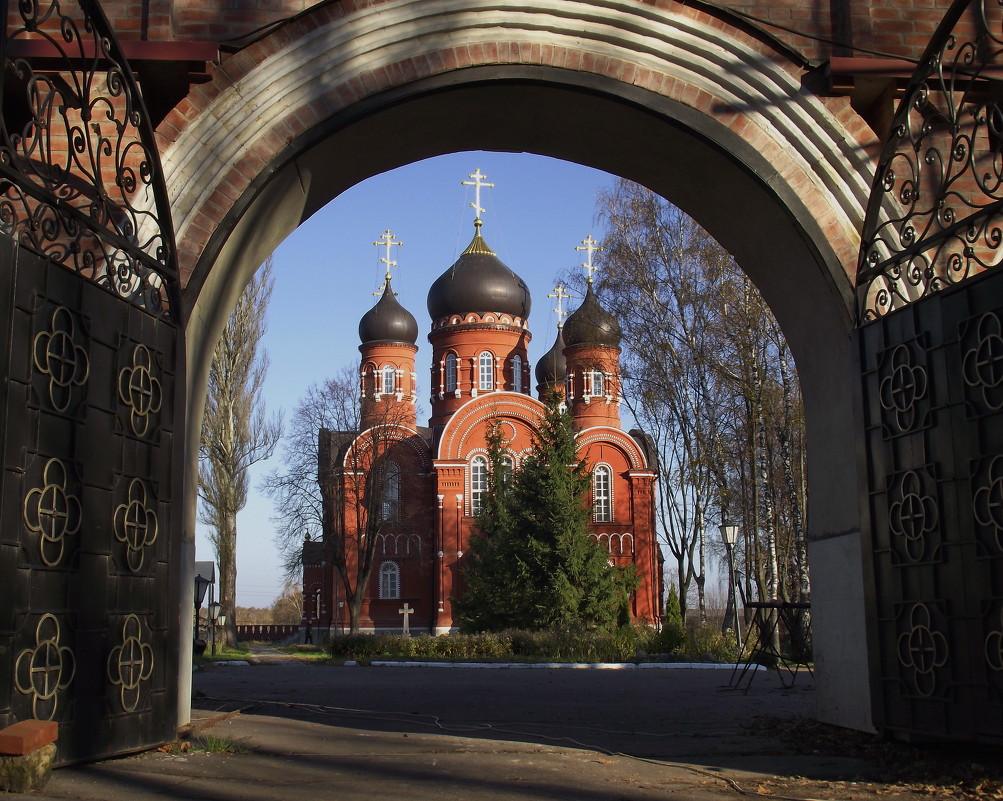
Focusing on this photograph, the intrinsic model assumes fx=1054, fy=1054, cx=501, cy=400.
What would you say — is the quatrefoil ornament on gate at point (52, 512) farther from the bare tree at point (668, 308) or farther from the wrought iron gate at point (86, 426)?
the bare tree at point (668, 308)

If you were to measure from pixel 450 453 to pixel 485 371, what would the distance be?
5.02 m

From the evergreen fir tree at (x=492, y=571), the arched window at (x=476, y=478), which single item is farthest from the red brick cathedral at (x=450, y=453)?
the evergreen fir tree at (x=492, y=571)

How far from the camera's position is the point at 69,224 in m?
5.20

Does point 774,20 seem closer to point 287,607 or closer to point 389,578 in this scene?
point 389,578

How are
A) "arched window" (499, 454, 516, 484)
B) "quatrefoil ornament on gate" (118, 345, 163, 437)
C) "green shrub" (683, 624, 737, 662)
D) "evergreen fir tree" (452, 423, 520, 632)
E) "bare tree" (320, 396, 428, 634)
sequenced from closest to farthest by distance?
"quatrefoil ornament on gate" (118, 345, 163, 437), "green shrub" (683, 624, 737, 662), "evergreen fir tree" (452, 423, 520, 632), "bare tree" (320, 396, 428, 634), "arched window" (499, 454, 516, 484)

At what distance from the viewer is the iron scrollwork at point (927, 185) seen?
5.89 m

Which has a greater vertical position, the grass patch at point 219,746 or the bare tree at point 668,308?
the bare tree at point 668,308

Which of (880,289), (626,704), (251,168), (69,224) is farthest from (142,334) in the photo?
(626,704)

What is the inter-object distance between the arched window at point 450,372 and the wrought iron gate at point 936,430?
39.7 metres

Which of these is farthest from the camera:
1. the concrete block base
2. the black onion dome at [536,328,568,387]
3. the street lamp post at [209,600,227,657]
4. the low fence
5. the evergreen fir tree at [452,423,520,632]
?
the low fence

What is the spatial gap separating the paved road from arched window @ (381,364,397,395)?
3670 centimetres

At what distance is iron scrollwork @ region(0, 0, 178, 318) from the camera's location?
5012 millimetres

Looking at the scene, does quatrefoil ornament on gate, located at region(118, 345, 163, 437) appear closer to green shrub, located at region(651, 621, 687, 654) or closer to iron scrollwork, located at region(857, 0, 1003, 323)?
iron scrollwork, located at region(857, 0, 1003, 323)

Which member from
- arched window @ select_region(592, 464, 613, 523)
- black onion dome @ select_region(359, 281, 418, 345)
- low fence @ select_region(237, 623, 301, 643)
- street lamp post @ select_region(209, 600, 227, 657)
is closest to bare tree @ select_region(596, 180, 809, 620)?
street lamp post @ select_region(209, 600, 227, 657)
